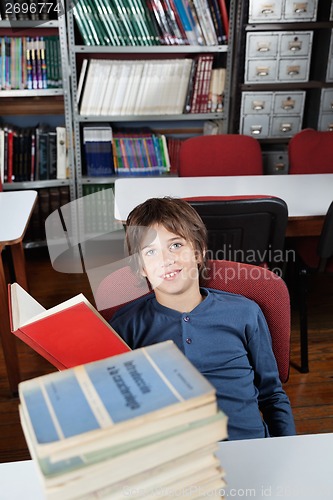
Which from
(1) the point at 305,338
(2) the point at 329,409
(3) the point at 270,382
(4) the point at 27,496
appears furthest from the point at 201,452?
(1) the point at 305,338

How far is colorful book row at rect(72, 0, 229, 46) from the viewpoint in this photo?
2844mm

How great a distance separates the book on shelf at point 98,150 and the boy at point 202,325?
2068 millimetres

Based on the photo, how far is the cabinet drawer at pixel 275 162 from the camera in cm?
321

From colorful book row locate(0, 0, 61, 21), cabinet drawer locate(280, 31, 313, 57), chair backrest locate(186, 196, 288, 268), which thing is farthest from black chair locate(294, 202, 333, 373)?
colorful book row locate(0, 0, 61, 21)

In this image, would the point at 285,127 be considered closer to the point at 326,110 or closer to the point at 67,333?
the point at 326,110

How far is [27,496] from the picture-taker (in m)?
0.70

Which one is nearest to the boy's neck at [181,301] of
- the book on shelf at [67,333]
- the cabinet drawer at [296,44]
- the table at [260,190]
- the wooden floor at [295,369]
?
the wooden floor at [295,369]

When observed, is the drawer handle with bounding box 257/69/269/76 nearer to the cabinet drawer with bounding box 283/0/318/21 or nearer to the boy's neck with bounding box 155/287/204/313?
the cabinet drawer with bounding box 283/0/318/21

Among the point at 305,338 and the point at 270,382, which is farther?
the point at 305,338

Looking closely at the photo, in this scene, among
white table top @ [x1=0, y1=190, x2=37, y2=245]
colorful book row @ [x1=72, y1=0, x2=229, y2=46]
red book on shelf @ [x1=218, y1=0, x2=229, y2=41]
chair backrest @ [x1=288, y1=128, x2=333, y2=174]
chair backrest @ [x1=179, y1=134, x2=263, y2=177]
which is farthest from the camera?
red book on shelf @ [x1=218, y1=0, x2=229, y2=41]

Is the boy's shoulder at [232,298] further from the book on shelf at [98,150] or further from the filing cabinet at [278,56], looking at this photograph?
the filing cabinet at [278,56]

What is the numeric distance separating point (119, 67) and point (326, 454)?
2.71 meters

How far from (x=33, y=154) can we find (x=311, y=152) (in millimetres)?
1705

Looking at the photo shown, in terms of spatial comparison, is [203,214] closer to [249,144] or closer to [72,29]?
[249,144]
